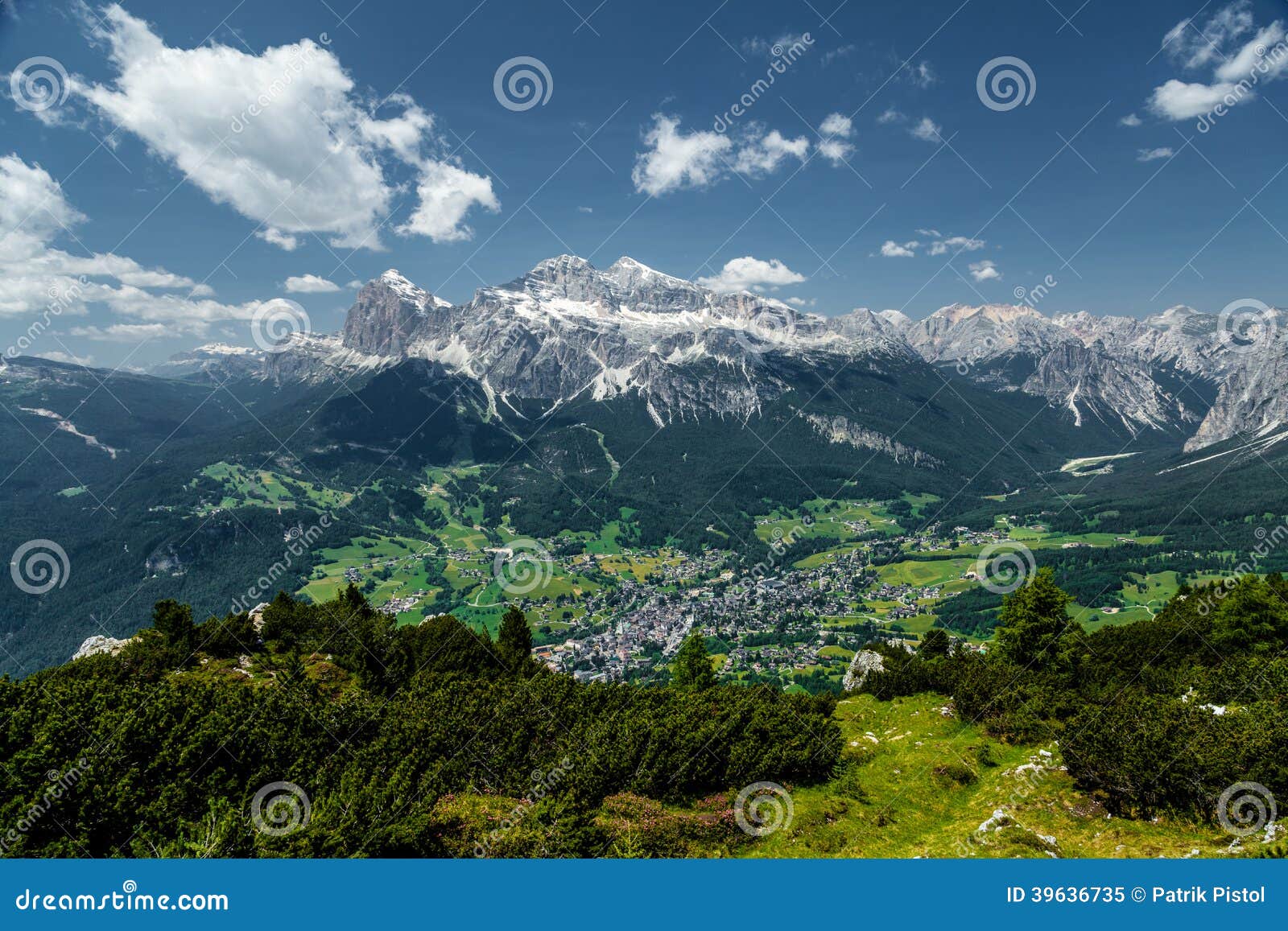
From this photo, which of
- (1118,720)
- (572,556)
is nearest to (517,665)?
(1118,720)

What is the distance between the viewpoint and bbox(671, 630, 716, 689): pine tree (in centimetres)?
2920

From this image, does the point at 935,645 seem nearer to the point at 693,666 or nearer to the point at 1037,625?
the point at 1037,625

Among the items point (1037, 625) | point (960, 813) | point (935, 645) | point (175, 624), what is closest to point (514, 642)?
point (175, 624)

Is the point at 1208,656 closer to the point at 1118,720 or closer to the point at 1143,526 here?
the point at 1118,720

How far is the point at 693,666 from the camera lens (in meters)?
29.5

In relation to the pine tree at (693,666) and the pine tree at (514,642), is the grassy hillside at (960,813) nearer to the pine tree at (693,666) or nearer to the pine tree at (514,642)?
the pine tree at (693,666)

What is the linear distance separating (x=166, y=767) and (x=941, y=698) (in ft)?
88.3

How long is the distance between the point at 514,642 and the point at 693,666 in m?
9.69

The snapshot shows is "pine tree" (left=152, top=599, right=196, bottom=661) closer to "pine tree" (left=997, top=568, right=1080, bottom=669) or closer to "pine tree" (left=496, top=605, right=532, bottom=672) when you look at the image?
"pine tree" (left=496, top=605, right=532, bottom=672)

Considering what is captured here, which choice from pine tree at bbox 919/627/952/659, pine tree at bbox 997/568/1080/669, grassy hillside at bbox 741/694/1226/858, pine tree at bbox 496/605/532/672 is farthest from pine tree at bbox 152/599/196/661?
pine tree at bbox 997/568/1080/669

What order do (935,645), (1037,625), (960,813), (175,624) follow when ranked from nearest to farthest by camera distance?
(960,813)
(175,624)
(1037,625)
(935,645)

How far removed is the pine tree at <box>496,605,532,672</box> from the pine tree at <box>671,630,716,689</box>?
8007 millimetres

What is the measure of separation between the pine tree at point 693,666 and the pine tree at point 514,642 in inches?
315

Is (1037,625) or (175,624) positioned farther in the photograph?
(1037,625)
